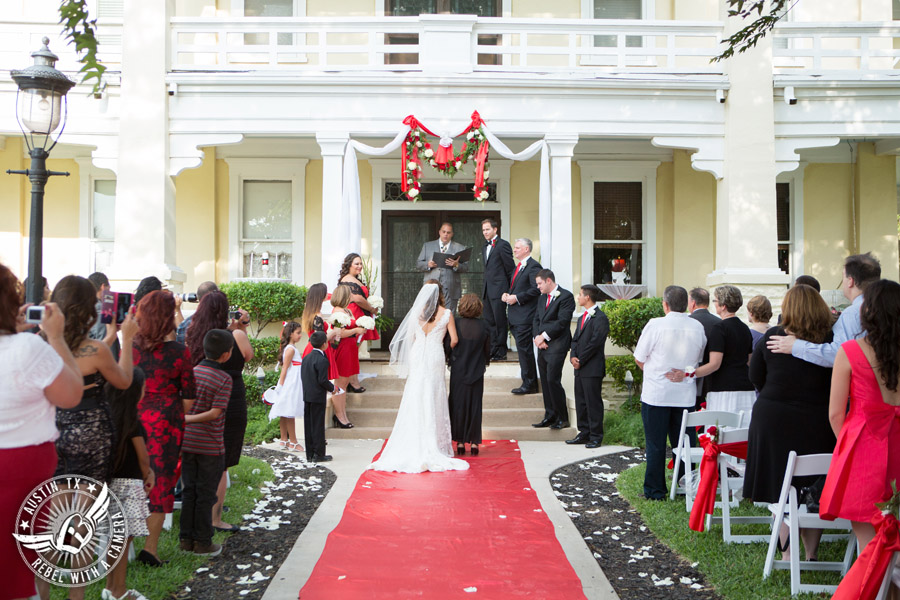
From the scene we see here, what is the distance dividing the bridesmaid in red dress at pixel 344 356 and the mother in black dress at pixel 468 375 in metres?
1.54

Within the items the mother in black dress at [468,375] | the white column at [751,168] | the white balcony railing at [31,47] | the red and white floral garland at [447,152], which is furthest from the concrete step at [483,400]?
the white balcony railing at [31,47]

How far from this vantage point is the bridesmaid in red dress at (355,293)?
34.2 ft

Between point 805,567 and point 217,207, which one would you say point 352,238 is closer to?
point 217,207

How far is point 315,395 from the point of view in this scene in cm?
864

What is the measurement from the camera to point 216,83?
1167 cm

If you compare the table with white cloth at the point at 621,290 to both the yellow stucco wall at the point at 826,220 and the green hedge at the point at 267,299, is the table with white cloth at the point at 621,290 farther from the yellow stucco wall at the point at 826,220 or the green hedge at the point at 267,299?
the green hedge at the point at 267,299

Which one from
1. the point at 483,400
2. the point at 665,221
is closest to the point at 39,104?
the point at 483,400

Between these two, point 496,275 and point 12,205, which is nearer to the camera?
point 496,275

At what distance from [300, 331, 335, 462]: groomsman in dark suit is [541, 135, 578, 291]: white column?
172 inches

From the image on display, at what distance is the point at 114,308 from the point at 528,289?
7.47 metres

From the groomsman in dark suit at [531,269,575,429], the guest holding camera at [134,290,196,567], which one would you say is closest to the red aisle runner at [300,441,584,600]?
the guest holding camera at [134,290,196,567]

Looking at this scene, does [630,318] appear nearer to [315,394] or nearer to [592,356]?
[592,356]

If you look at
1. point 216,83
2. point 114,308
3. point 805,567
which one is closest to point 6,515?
point 114,308

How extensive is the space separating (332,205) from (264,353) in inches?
101
